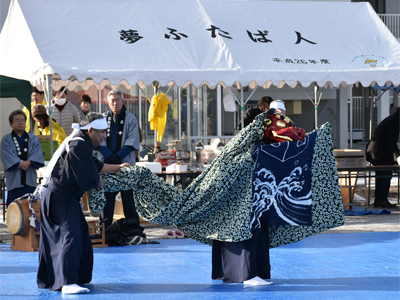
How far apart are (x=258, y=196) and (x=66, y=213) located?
1.64 meters

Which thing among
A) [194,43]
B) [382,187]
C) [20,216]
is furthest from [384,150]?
[20,216]

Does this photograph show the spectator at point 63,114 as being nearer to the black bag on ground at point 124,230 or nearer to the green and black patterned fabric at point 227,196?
the black bag on ground at point 124,230

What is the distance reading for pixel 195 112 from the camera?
19.8 m

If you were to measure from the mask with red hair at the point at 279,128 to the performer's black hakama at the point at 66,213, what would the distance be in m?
1.54

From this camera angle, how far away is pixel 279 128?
266 inches

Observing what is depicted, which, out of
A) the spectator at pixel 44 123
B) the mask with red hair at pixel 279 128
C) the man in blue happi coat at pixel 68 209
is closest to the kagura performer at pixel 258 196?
the mask with red hair at pixel 279 128

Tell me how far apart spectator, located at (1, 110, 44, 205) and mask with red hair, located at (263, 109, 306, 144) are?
435 cm

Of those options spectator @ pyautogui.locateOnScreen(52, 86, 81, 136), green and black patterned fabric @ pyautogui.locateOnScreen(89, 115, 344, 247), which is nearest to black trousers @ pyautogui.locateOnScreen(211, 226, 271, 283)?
green and black patterned fabric @ pyautogui.locateOnScreen(89, 115, 344, 247)

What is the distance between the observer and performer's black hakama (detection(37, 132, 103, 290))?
6.34 metres

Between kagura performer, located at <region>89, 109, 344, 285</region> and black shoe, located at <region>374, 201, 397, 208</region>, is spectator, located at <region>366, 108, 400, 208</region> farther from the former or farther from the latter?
kagura performer, located at <region>89, 109, 344, 285</region>

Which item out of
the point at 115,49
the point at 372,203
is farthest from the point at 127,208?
the point at 372,203

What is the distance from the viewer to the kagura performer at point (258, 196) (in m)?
6.70

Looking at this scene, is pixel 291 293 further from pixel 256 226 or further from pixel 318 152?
pixel 318 152

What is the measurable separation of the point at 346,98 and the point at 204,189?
17.5 metres
